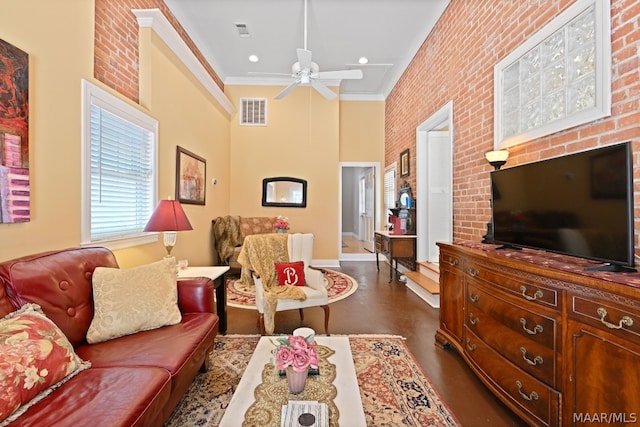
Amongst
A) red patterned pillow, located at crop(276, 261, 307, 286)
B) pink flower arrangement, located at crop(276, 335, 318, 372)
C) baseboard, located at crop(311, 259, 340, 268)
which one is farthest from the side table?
baseboard, located at crop(311, 259, 340, 268)

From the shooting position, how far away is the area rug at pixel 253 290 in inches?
151

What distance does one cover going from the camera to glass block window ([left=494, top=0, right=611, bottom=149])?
1.72 m

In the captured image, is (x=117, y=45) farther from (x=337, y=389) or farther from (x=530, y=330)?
(x=530, y=330)

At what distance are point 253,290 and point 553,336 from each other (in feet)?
12.3

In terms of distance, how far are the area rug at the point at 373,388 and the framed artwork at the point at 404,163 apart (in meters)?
3.30

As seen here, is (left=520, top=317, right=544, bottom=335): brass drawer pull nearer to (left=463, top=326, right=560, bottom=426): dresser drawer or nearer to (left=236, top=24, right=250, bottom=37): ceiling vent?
(left=463, top=326, right=560, bottom=426): dresser drawer

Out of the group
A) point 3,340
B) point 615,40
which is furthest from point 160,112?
point 615,40

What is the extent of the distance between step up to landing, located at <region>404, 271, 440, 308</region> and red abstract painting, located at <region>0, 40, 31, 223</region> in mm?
3884

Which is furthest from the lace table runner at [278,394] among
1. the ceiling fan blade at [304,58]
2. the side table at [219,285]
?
the ceiling fan blade at [304,58]

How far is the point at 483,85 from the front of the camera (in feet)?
9.59

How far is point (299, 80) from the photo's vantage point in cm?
388

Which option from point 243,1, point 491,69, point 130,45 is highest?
point 243,1

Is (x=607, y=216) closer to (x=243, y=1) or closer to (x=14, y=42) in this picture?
(x=14, y=42)

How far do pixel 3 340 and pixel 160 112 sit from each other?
2.71m
